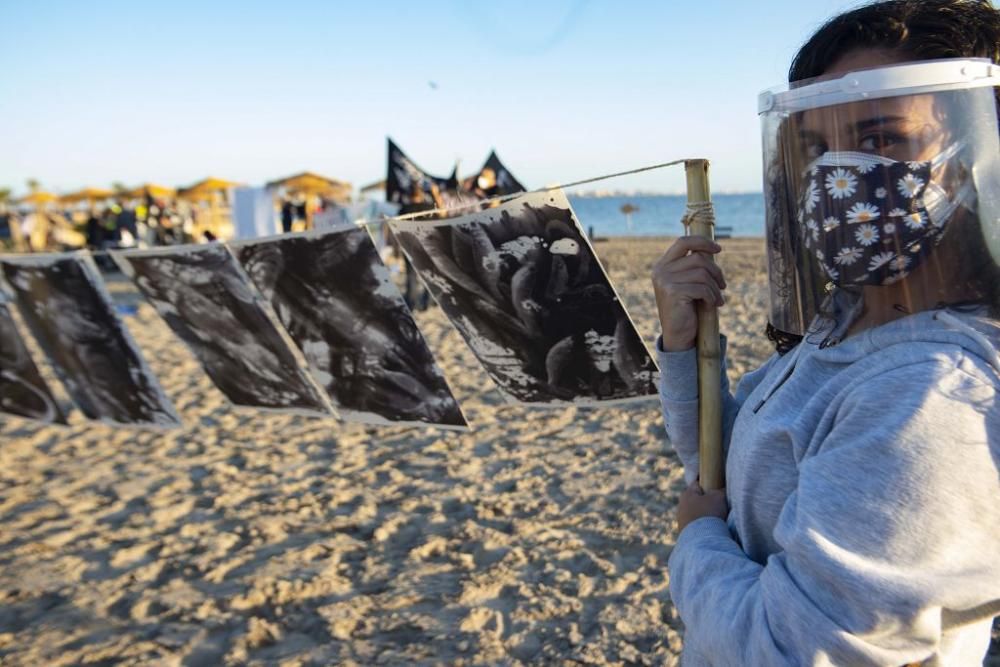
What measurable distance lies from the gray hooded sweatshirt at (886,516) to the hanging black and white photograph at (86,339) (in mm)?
3275

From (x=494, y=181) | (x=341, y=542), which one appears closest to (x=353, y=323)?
(x=341, y=542)

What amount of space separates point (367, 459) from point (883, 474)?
14.8 feet

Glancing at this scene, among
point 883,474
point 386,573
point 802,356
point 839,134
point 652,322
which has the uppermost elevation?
point 839,134

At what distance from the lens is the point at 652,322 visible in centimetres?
933

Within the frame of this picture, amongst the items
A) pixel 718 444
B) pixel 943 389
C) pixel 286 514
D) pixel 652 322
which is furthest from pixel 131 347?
pixel 652 322

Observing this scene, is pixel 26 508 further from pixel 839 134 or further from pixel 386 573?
pixel 839 134

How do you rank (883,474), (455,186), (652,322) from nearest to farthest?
(883,474), (652,322), (455,186)

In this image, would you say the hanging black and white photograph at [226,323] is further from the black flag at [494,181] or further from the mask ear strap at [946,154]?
the black flag at [494,181]

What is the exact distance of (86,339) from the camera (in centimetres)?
354

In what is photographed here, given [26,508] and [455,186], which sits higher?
[455,186]

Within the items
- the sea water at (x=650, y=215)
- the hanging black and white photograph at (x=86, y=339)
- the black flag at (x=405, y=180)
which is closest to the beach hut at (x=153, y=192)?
the black flag at (x=405, y=180)

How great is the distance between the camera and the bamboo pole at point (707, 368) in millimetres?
1358

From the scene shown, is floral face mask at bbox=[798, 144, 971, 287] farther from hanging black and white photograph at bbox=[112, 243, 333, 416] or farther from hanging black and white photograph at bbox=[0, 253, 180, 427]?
hanging black and white photograph at bbox=[0, 253, 180, 427]

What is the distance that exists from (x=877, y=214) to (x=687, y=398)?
567mm
